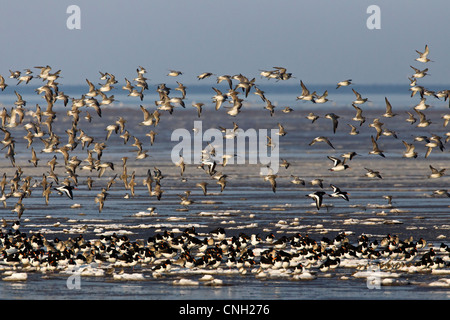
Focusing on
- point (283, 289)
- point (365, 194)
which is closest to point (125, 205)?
point (365, 194)

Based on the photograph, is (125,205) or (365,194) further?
(365,194)

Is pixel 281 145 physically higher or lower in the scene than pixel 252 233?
higher

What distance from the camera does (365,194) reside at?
120 feet

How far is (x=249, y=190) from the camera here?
38.1 metres

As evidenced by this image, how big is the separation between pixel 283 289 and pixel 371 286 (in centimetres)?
192

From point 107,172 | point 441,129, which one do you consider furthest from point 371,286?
point 441,129

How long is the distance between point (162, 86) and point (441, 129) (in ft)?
153

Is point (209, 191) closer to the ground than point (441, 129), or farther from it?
closer to the ground

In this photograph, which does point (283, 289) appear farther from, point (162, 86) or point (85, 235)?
point (162, 86)
